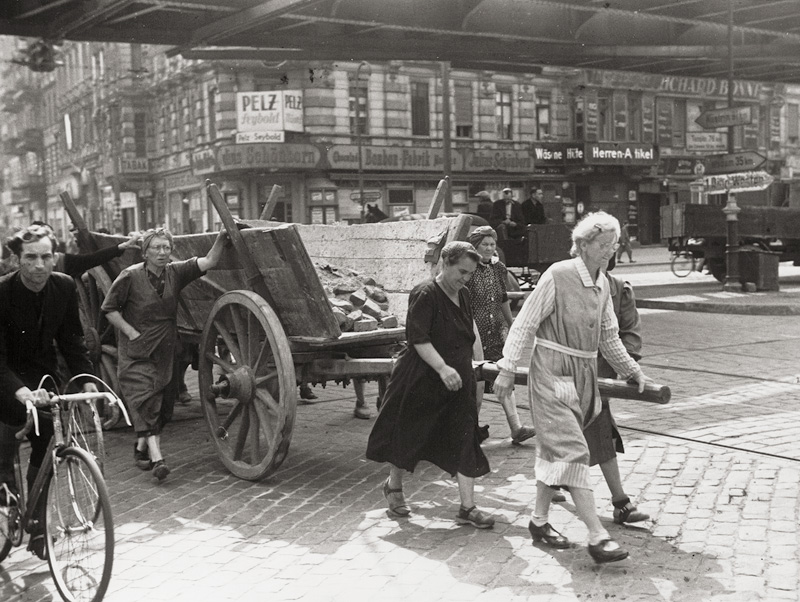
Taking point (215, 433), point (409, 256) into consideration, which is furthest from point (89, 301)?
point (409, 256)

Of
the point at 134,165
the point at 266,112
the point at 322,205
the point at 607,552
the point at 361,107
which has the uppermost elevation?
the point at 361,107

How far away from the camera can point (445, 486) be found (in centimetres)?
591

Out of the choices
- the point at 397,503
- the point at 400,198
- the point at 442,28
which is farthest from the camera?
the point at 400,198

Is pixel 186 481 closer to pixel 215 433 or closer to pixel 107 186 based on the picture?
pixel 215 433

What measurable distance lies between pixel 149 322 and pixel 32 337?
70.1 inches

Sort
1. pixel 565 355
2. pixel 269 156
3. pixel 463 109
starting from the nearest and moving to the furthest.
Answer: pixel 565 355 < pixel 269 156 < pixel 463 109

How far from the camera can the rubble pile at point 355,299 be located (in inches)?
244

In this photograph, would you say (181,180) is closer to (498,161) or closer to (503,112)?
(498,161)

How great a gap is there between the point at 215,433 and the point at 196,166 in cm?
3474

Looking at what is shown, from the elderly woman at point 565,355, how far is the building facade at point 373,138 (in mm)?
27223

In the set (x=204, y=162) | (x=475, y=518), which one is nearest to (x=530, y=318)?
(x=475, y=518)

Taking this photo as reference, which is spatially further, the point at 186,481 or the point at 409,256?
the point at 409,256

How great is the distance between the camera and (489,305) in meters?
6.78

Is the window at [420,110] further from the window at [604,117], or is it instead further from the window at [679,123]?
the window at [679,123]
